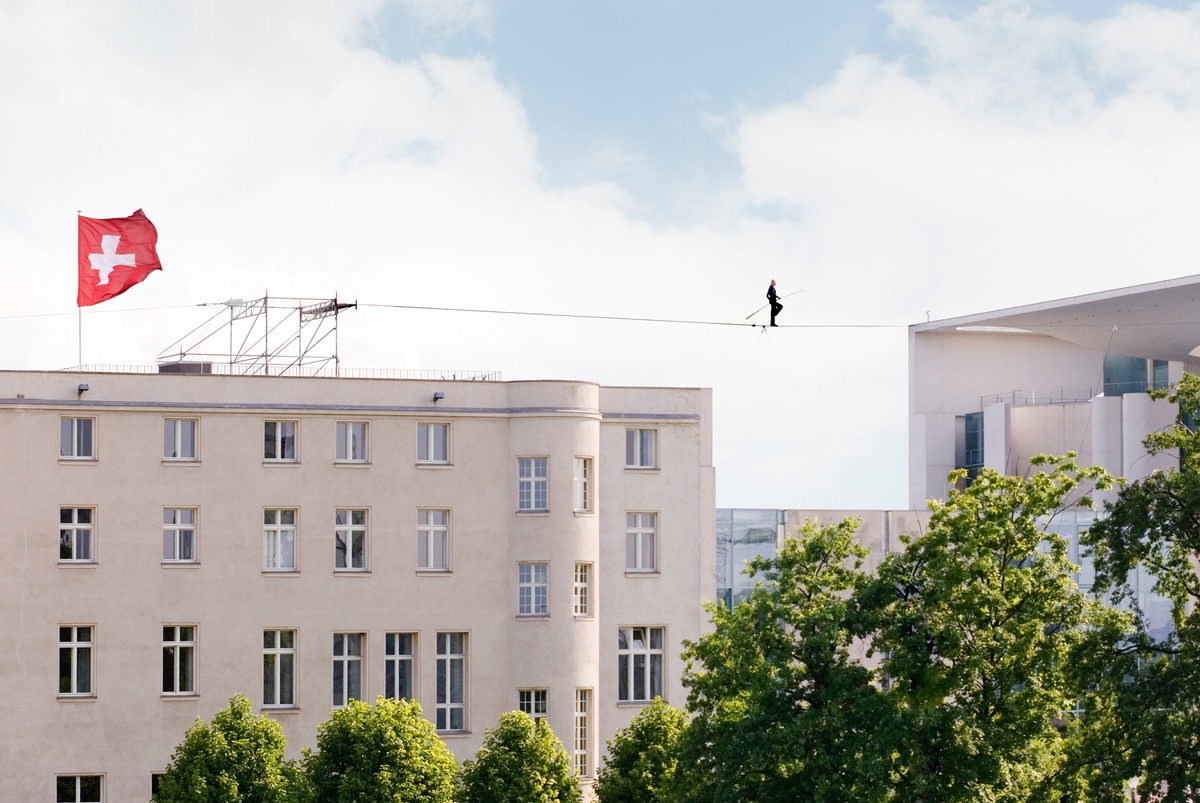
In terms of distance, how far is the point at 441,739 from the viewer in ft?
181

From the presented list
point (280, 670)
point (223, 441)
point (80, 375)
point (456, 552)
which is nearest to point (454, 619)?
point (456, 552)

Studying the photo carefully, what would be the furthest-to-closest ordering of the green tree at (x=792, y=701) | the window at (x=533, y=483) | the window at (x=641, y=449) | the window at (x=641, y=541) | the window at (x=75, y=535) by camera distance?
the window at (x=641, y=449)
the window at (x=641, y=541)
the window at (x=533, y=483)
the window at (x=75, y=535)
the green tree at (x=792, y=701)

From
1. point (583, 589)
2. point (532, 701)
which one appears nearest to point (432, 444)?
point (583, 589)

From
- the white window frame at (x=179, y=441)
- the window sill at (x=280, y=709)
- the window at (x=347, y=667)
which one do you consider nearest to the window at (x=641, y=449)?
the window at (x=347, y=667)

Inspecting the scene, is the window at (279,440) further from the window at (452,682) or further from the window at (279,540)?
the window at (452,682)

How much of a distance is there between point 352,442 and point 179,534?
612cm

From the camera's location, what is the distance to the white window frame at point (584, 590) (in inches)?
2286

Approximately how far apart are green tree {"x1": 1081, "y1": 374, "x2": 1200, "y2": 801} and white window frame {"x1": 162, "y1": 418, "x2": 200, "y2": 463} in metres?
29.0

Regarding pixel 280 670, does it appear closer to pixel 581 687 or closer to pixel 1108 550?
pixel 581 687

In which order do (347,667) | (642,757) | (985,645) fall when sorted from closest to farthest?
(985,645)
(642,757)
(347,667)

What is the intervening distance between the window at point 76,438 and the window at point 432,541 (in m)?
10.5

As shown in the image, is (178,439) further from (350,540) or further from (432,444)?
(432,444)

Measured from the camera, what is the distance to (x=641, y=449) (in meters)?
60.4

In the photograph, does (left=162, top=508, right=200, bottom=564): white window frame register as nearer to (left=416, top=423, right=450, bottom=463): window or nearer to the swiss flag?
the swiss flag
